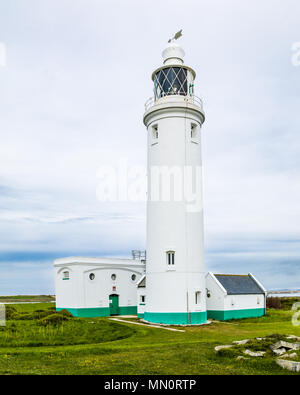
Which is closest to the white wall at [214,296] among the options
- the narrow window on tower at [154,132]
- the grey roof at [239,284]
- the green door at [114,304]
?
the grey roof at [239,284]

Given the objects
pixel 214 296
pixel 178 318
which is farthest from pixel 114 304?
pixel 178 318

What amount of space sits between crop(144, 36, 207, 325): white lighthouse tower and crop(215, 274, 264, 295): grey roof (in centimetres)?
437

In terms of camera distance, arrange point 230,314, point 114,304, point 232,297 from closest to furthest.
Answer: point 230,314 → point 232,297 → point 114,304

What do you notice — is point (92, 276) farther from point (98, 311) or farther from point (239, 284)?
point (239, 284)

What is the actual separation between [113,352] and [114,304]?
647 inches

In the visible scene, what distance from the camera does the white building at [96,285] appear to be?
27.2 meters

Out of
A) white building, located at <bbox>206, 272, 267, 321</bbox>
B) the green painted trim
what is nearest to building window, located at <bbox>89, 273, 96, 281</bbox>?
the green painted trim

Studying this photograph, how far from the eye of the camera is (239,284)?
27.8 meters

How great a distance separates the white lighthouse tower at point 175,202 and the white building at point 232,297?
124 inches

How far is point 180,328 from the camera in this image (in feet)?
66.6
